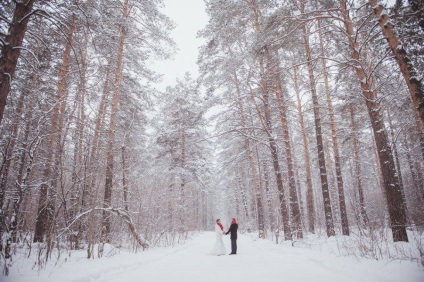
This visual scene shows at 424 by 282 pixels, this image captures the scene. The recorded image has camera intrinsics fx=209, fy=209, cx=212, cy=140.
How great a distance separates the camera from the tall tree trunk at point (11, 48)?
12.1 ft

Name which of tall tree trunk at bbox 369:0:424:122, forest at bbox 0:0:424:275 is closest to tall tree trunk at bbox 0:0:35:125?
forest at bbox 0:0:424:275

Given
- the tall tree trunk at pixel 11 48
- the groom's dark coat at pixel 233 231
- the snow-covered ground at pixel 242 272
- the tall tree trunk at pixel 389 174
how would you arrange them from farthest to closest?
A: the groom's dark coat at pixel 233 231 < the tall tree trunk at pixel 389 174 < the snow-covered ground at pixel 242 272 < the tall tree trunk at pixel 11 48

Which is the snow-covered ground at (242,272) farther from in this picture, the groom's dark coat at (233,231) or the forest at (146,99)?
the groom's dark coat at (233,231)

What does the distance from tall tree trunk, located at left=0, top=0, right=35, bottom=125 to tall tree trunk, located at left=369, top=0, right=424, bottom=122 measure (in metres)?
7.93

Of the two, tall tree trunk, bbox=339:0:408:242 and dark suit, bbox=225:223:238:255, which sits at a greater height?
tall tree trunk, bbox=339:0:408:242

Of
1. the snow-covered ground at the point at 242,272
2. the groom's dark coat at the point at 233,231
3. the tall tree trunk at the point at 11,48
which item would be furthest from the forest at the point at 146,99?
the groom's dark coat at the point at 233,231

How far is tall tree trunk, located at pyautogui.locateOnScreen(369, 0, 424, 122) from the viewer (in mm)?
4615

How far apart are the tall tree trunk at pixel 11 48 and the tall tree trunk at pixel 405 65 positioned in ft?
26.0

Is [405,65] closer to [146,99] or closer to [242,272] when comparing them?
[242,272]

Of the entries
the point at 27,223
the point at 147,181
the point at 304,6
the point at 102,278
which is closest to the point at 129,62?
the point at 147,181

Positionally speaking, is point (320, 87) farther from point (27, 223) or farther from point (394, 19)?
point (27, 223)

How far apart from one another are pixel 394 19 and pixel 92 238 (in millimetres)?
12008

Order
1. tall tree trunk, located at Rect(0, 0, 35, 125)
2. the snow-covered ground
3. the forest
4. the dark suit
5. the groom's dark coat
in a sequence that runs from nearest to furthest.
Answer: tall tree trunk, located at Rect(0, 0, 35, 125) → the snow-covered ground → the forest → the dark suit → the groom's dark coat

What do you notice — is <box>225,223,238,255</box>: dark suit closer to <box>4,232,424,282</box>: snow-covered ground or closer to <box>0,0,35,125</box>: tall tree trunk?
<box>4,232,424,282</box>: snow-covered ground
